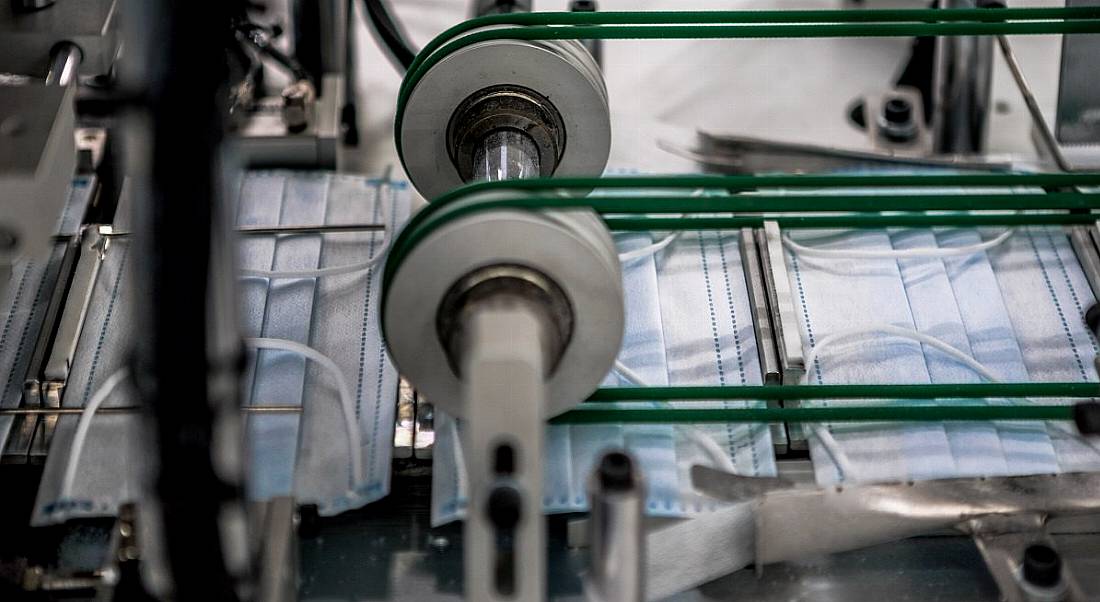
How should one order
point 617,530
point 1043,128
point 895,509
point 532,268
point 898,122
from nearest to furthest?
point 617,530 → point 532,268 → point 895,509 → point 1043,128 → point 898,122

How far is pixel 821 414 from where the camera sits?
3.76 ft

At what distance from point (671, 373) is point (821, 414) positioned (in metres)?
0.20

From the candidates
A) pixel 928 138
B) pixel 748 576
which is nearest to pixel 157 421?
pixel 748 576

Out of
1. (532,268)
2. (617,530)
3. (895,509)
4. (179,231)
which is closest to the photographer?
(179,231)

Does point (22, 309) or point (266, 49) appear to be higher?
point (266, 49)

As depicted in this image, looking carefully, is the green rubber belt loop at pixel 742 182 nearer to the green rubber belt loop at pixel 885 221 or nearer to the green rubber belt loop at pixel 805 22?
the green rubber belt loop at pixel 885 221

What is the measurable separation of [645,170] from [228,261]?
92 centimetres

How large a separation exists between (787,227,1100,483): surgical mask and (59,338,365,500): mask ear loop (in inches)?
15.4

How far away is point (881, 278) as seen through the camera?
4.61ft

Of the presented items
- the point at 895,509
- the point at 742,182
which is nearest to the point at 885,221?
the point at 742,182

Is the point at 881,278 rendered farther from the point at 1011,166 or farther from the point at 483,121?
the point at 483,121

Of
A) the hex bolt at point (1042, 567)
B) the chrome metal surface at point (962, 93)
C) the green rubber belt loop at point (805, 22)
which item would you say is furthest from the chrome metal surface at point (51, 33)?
the chrome metal surface at point (962, 93)

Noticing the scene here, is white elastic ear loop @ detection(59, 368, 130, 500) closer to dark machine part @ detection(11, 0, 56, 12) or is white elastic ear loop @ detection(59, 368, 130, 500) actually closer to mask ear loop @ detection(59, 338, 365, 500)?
mask ear loop @ detection(59, 338, 365, 500)

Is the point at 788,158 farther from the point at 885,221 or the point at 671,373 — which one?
the point at 885,221
